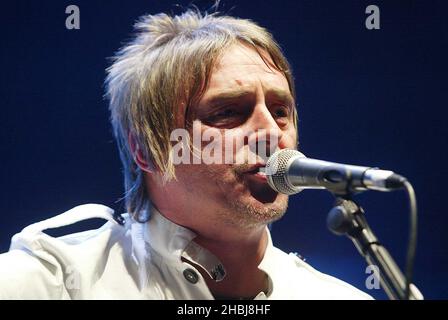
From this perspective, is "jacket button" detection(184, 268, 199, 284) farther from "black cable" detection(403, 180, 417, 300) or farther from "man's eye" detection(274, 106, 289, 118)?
"black cable" detection(403, 180, 417, 300)

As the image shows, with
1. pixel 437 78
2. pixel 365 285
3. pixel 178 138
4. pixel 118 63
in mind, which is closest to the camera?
pixel 178 138

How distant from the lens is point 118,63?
65.7 inches

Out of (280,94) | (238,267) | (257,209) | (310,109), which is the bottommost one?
(238,267)

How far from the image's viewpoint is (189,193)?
1403mm

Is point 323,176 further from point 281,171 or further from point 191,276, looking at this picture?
point 191,276

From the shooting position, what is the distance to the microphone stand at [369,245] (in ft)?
3.05

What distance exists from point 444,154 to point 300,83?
61 cm

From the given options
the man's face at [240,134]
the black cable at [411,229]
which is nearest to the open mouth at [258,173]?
the man's face at [240,134]

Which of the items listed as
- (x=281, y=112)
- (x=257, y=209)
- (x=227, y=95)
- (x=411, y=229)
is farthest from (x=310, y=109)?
(x=411, y=229)

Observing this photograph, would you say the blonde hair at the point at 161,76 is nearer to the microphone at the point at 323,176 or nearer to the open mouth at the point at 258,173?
the open mouth at the point at 258,173

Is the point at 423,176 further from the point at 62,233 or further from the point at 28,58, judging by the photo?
the point at 28,58

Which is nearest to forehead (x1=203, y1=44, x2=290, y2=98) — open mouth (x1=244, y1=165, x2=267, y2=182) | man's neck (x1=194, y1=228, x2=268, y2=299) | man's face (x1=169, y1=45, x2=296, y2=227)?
man's face (x1=169, y1=45, x2=296, y2=227)

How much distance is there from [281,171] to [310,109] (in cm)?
100
